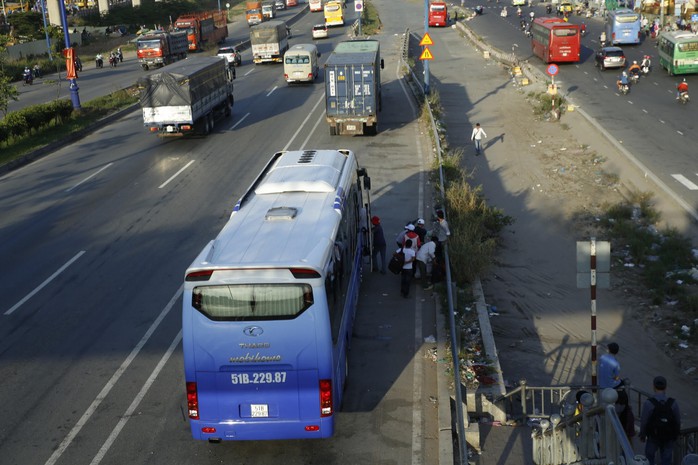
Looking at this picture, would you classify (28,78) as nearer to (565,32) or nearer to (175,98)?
(175,98)

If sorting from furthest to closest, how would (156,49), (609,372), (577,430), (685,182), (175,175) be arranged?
(156,49) < (175,175) < (685,182) < (609,372) < (577,430)

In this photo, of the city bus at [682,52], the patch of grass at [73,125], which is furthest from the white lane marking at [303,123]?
the city bus at [682,52]

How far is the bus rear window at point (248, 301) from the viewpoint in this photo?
9.52 m

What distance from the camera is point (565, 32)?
169ft

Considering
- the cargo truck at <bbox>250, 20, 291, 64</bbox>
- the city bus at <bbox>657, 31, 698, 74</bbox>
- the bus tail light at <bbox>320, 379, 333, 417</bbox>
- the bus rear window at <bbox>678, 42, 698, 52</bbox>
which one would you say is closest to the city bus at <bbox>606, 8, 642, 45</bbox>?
the city bus at <bbox>657, 31, 698, 74</bbox>

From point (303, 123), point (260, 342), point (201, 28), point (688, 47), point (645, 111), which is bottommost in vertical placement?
point (645, 111)

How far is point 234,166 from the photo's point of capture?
1104 inches

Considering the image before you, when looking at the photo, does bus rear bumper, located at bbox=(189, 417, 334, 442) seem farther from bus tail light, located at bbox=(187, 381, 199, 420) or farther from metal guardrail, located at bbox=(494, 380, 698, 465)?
metal guardrail, located at bbox=(494, 380, 698, 465)

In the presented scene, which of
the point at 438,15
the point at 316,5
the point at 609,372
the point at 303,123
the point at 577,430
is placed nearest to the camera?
the point at 577,430

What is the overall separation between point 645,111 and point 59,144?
26558mm

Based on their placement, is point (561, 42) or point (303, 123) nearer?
point (303, 123)

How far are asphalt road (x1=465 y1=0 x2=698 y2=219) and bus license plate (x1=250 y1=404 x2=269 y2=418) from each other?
56.3ft

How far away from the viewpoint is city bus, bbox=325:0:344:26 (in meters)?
82.5

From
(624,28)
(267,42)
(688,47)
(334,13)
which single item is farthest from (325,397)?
(334,13)
